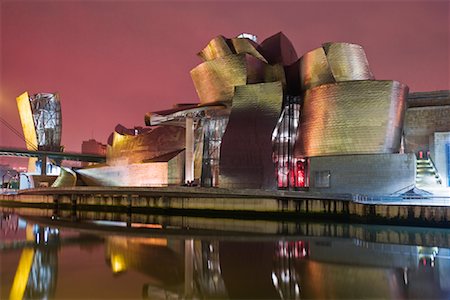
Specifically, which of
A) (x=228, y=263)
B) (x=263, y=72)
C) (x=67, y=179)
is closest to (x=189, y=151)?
(x=263, y=72)

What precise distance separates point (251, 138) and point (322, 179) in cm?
532

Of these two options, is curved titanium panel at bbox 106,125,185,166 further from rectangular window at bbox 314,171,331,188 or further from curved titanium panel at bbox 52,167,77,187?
rectangular window at bbox 314,171,331,188

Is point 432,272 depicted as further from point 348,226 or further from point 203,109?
point 203,109

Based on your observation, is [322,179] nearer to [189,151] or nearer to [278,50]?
[189,151]

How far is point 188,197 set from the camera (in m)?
27.8

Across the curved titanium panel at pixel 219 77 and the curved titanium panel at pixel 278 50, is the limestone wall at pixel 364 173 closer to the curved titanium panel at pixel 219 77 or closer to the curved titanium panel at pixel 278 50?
the curved titanium panel at pixel 219 77

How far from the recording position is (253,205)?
25.3 m

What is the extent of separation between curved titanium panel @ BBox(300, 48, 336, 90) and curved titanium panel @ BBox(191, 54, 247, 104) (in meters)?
4.18

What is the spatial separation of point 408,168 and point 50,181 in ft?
134

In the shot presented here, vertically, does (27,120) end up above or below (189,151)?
above

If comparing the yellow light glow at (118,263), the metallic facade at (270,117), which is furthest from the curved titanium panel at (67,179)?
the yellow light glow at (118,263)

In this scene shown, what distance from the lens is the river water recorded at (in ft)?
30.5

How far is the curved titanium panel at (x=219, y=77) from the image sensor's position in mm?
31766

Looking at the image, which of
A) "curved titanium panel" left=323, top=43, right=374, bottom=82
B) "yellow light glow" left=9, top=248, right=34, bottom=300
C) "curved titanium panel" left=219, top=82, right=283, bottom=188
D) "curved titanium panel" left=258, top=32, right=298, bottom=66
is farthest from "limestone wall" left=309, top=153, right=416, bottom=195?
"yellow light glow" left=9, top=248, right=34, bottom=300
